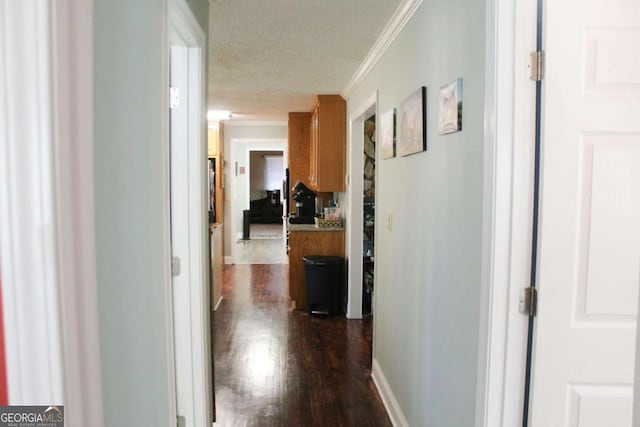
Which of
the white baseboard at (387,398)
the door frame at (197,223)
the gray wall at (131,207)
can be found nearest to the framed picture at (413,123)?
the door frame at (197,223)

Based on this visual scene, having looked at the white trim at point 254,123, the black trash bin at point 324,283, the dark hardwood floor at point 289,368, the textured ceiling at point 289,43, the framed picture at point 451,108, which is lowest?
the dark hardwood floor at point 289,368

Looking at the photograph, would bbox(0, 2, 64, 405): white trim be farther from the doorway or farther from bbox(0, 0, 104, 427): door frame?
the doorway

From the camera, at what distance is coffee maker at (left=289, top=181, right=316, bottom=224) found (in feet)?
17.3

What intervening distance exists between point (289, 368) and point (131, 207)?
2415 millimetres

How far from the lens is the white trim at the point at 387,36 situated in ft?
7.10

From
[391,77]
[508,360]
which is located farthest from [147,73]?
[391,77]

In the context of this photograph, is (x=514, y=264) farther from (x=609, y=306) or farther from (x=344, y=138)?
(x=344, y=138)

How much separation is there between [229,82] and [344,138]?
1345 mm

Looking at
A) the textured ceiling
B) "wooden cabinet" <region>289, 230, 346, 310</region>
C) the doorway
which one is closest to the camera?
the textured ceiling

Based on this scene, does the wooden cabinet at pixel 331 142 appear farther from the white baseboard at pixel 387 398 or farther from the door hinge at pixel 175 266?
the door hinge at pixel 175 266

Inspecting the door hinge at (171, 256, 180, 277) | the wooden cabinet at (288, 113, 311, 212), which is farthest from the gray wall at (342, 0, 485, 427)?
the wooden cabinet at (288, 113, 311, 212)

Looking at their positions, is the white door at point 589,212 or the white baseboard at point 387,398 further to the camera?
the white baseboard at point 387,398

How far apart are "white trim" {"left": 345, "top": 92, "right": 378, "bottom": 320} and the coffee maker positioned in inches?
38.7

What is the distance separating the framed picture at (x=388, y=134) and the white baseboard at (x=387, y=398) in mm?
1457
